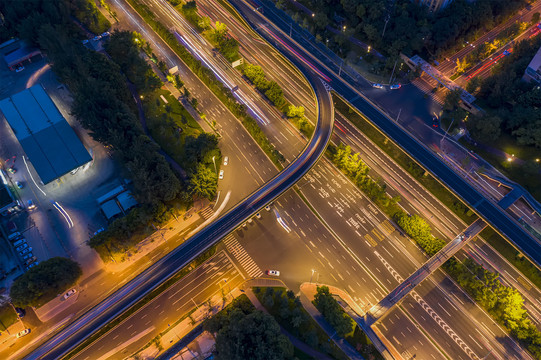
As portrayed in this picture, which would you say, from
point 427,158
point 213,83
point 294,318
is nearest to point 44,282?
point 294,318

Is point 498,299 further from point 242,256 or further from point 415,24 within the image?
point 415,24

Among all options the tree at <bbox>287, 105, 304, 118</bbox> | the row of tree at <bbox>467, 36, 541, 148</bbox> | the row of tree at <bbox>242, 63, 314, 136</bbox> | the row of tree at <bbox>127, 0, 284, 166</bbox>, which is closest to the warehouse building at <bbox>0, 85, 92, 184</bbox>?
the row of tree at <bbox>127, 0, 284, 166</bbox>

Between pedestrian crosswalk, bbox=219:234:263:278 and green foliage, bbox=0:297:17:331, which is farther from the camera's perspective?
pedestrian crosswalk, bbox=219:234:263:278

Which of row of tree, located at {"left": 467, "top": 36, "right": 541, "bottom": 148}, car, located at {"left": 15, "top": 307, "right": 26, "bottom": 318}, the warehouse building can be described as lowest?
car, located at {"left": 15, "top": 307, "right": 26, "bottom": 318}

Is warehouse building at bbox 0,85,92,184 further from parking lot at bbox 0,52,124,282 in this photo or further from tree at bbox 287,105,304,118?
tree at bbox 287,105,304,118

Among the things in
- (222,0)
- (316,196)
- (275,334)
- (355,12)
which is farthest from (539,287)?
(222,0)
